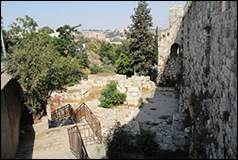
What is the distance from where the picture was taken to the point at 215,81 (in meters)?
8.30

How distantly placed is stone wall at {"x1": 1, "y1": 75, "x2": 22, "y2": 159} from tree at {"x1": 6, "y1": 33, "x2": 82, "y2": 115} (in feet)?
4.90

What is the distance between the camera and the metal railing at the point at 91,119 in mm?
10828

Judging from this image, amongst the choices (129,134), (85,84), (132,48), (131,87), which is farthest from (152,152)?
(132,48)

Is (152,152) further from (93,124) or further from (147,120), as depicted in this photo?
(147,120)

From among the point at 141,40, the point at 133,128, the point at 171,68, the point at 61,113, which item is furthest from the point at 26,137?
the point at 141,40

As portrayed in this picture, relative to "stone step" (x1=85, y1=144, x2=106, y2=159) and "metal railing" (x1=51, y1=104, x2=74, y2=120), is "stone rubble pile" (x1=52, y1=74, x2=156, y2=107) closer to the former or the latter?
"metal railing" (x1=51, y1=104, x2=74, y2=120)

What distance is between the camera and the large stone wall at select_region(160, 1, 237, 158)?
654 cm

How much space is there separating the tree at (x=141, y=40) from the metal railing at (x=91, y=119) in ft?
41.0

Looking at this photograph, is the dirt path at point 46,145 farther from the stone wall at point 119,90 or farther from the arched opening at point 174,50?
the arched opening at point 174,50

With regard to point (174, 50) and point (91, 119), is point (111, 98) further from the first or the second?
point (174, 50)

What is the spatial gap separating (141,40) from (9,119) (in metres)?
19.2

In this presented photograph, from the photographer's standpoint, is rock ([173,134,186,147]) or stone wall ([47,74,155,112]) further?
stone wall ([47,74,155,112])

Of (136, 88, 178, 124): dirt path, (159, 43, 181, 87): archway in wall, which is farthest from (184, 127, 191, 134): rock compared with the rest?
(159, 43, 181, 87): archway in wall

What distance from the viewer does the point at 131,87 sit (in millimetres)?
18141
